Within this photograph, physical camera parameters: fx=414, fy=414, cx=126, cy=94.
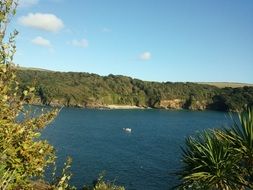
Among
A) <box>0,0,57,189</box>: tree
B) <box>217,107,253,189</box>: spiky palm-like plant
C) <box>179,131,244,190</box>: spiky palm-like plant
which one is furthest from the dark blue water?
<box>0,0,57,189</box>: tree

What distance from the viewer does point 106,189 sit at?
1041 inches

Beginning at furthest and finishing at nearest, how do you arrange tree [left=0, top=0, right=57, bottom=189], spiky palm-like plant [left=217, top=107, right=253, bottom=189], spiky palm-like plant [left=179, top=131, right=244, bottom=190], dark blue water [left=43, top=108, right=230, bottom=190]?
1. dark blue water [left=43, top=108, right=230, bottom=190]
2. spiky palm-like plant [left=179, top=131, right=244, bottom=190]
3. spiky palm-like plant [left=217, top=107, right=253, bottom=189]
4. tree [left=0, top=0, right=57, bottom=189]

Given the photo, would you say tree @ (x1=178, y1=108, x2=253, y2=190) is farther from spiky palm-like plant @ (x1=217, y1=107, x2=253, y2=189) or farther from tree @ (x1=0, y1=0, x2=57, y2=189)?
tree @ (x1=0, y1=0, x2=57, y2=189)

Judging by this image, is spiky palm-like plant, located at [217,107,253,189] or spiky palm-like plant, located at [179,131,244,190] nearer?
spiky palm-like plant, located at [217,107,253,189]

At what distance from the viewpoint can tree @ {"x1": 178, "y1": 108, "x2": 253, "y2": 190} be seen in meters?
11.6

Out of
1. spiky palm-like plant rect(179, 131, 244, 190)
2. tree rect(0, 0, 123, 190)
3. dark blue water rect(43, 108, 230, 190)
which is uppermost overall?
tree rect(0, 0, 123, 190)

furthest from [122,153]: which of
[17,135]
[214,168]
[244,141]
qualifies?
[17,135]

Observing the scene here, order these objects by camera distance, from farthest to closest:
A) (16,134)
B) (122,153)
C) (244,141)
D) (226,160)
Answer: (122,153)
(226,160)
(244,141)
(16,134)

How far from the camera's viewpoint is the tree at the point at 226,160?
11.6 meters

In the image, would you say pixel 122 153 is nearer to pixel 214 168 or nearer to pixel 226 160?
pixel 214 168

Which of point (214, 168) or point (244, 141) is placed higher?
point (244, 141)

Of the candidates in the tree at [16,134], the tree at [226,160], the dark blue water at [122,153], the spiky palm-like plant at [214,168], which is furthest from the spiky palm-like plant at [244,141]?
the dark blue water at [122,153]

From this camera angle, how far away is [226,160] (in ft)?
39.1

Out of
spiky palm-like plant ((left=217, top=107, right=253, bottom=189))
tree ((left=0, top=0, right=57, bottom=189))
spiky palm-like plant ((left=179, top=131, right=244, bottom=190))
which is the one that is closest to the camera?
tree ((left=0, top=0, right=57, bottom=189))
